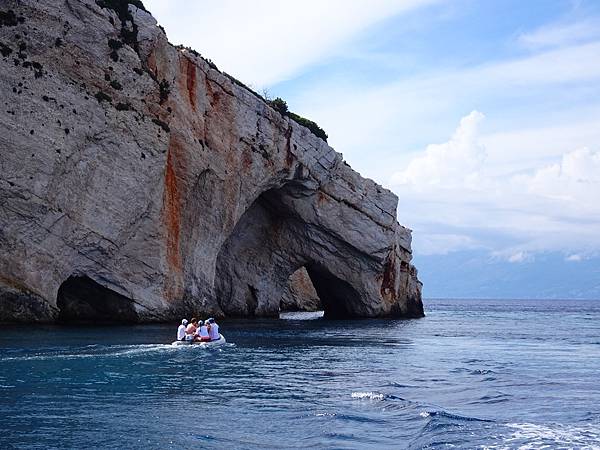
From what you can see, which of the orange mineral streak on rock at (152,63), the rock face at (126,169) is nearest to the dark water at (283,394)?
the rock face at (126,169)

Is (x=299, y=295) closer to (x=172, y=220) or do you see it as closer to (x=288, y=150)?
(x=288, y=150)

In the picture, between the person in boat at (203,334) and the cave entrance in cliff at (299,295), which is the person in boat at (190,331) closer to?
the person in boat at (203,334)

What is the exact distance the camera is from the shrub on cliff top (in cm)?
6521

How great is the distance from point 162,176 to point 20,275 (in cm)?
1153

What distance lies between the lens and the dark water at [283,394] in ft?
59.5

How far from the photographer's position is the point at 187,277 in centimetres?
5284

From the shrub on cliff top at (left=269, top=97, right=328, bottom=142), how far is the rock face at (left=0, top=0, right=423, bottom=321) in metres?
3.57

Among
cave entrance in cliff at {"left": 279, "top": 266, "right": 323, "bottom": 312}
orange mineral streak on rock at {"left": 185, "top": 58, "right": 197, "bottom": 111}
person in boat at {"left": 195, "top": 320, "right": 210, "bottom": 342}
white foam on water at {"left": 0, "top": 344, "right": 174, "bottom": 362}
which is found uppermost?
orange mineral streak on rock at {"left": 185, "top": 58, "right": 197, "bottom": 111}

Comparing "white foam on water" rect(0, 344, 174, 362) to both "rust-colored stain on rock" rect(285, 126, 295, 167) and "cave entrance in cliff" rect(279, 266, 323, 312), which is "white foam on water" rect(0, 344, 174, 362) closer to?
"rust-colored stain on rock" rect(285, 126, 295, 167)

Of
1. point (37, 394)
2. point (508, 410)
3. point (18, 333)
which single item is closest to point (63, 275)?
point (18, 333)

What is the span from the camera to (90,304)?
165ft

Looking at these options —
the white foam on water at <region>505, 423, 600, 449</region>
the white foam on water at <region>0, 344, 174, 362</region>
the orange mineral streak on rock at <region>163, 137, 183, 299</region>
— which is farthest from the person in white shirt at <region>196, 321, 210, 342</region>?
the white foam on water at <region>505, 423, 600, 449</region>

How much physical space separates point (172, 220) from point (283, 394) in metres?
28.5

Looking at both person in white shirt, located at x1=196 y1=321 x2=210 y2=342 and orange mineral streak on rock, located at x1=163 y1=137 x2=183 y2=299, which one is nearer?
person in white shirt, located at x1=196 y1=321 x2=210 y2=342
